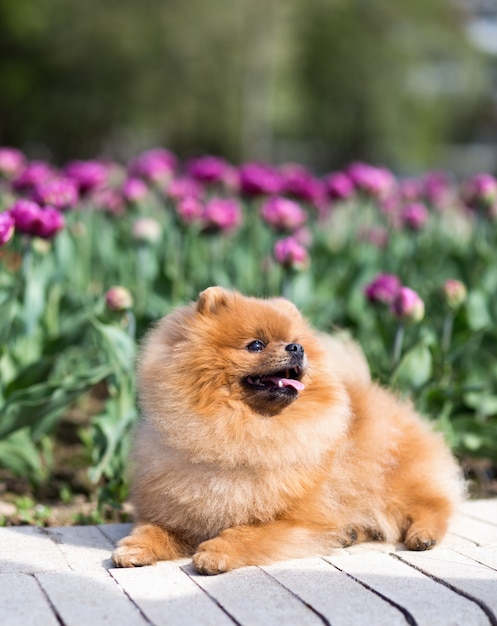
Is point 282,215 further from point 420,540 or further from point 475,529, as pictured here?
point 420,540

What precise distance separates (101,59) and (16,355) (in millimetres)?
30324

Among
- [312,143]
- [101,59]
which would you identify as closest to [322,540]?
[101,59]

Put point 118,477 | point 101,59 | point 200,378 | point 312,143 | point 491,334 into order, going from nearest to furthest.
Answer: point 200,378, point 118,477, point 491,334, point 101,59, point 312,143

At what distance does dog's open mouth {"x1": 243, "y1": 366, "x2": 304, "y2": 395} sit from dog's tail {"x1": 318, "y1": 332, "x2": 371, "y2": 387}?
344 mm

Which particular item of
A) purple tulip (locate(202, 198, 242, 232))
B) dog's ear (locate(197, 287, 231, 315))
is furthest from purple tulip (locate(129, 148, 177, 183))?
dog's ear (locate(197, 287, 231, 315))

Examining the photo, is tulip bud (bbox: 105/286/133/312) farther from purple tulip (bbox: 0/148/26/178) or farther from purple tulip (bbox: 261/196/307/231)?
purple tulip (bbox: 0/148/26/178)

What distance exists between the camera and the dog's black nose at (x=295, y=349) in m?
3.32

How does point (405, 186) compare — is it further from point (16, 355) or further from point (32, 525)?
point (32, 525)

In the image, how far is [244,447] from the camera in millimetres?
3404

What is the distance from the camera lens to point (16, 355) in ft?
16.3

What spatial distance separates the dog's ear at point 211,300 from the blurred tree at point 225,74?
3081 centimetres

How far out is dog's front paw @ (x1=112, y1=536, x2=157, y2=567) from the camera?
335 centimetres

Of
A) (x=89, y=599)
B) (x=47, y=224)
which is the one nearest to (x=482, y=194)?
(x=47, y=224)

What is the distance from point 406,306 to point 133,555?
1936 mm
